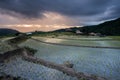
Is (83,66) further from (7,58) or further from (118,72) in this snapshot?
(7,58)

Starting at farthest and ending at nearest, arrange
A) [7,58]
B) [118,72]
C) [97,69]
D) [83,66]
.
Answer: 1. [7,58]
2. [83,66]
3. [97,69]
4. [118,72]

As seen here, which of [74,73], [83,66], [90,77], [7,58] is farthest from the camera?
[7,58]

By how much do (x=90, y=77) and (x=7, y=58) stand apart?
33.6 feet

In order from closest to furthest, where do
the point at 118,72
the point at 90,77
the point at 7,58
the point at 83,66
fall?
the point at 90,77, the point at 118,72, the point at 83,66, the point at 7,58

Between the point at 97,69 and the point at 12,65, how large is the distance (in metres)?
8.12

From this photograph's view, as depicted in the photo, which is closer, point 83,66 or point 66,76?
point 66,76

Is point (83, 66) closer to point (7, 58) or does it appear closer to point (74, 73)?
point (74, 73)

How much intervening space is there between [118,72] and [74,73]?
385 cm

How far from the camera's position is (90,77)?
450 inches

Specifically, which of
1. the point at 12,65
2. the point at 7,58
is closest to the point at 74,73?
the point at 12,65

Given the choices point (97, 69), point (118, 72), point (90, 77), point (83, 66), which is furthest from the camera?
point (83, 66)

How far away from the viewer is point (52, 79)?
11.5 metres

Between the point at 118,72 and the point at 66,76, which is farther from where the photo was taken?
the point at 118,72

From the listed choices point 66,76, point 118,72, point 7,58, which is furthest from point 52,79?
point 7,58
